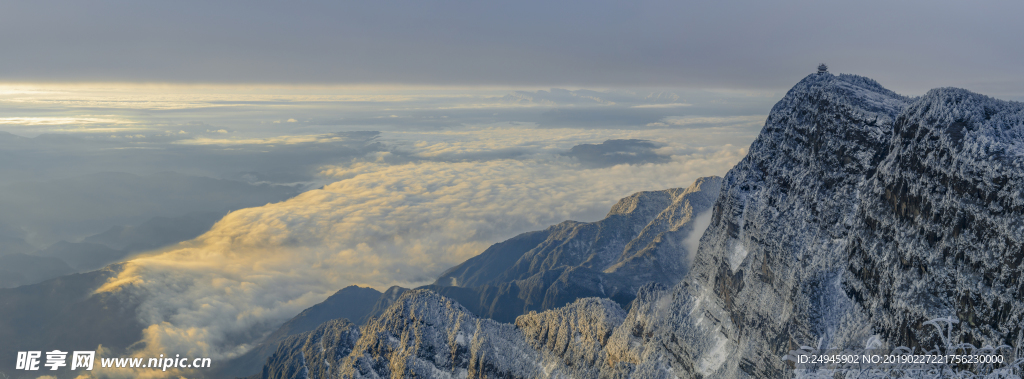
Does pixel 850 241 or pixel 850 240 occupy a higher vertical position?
pixel 850 240

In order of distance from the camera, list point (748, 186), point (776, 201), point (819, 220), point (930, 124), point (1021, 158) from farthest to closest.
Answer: point (748, 186) → point (776, 201) → point (819, 220) → point (930, 124) → point (1021, 158)

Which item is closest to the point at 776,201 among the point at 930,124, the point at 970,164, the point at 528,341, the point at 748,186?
the point at 748,186

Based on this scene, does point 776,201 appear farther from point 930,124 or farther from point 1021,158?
point 1021,158

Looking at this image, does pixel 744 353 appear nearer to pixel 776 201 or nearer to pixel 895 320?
pixel 776 201

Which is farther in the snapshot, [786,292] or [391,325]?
[391,325]

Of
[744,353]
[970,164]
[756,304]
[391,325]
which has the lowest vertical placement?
[391,325]

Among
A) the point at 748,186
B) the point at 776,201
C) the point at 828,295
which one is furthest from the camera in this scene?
the point at 748,186

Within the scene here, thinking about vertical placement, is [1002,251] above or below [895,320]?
above

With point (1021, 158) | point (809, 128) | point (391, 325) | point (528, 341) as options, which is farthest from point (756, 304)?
point (391, 325)
